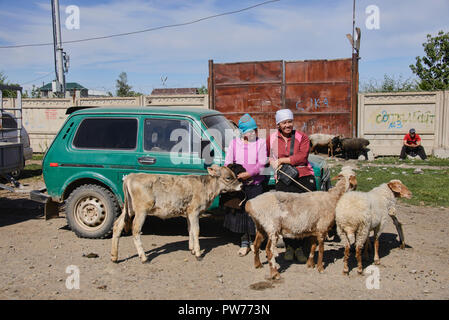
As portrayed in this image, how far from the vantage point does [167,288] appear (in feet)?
15.4

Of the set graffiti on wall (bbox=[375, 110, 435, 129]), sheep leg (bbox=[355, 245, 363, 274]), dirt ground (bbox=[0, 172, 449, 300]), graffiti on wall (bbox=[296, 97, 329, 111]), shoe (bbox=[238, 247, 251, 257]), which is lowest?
dirt ground (bbox=[0, 172, 449, 300])

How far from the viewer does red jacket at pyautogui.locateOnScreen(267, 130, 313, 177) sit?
5.49 m

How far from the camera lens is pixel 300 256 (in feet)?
18.6

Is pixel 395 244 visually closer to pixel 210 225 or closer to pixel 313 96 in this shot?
pixel 210 225

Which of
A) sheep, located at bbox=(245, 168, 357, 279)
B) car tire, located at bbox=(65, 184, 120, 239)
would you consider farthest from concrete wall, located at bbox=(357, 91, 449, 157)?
car tire, located at bbox=(65, 184, 120, 239)

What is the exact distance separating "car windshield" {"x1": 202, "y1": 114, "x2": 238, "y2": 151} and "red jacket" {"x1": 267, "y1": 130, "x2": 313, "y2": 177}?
933mm

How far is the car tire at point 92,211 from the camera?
6508 millimetres

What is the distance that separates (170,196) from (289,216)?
1.69 m

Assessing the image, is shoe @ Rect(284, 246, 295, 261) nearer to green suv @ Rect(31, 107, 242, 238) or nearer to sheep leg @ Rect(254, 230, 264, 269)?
sheep leg @ Rect(254, 230, 264, 269)

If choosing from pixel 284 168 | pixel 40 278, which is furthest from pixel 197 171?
pixel 40 278

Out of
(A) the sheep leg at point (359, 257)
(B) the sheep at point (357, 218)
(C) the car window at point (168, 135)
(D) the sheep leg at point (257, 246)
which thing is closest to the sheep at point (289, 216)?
(D) the sheep leg at point (257, 246)

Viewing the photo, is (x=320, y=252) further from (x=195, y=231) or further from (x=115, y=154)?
(x=115, y=154)

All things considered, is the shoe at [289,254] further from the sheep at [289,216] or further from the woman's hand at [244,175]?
the woman's hand at [244,175]

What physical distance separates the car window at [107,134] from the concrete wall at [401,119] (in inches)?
503
